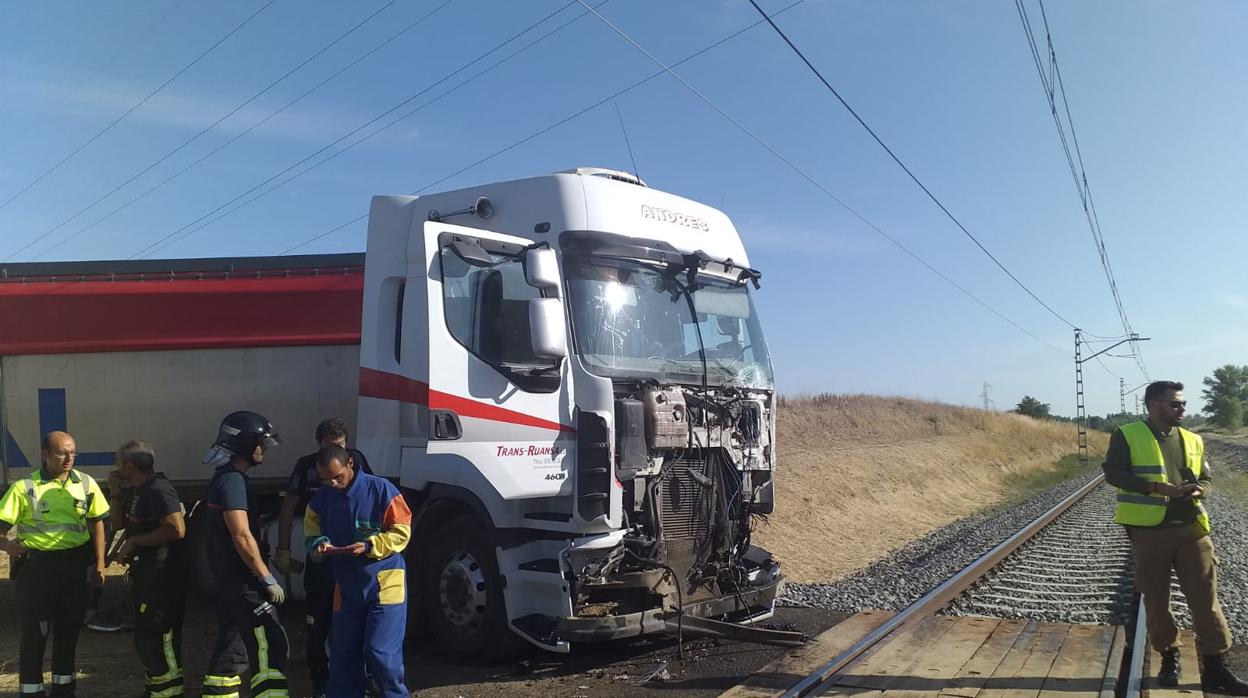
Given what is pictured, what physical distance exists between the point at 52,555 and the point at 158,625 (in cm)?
85

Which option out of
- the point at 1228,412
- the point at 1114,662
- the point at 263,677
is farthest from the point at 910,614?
the point at 1228,412

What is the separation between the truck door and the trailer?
2 cm

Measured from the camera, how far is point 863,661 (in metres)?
6.23

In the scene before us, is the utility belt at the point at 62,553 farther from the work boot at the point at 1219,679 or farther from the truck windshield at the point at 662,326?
the work boot at the point at 1219,679

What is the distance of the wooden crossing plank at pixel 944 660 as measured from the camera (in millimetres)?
5562

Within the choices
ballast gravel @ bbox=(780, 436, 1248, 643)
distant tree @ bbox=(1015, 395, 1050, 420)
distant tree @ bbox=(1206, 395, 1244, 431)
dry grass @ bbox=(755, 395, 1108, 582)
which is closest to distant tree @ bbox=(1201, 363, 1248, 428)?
distant tree @ bbox=(1206, 395, 1244, 431)

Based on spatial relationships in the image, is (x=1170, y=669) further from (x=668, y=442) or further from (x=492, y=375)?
(x=492, y=375)

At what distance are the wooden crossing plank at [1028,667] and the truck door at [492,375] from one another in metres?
3.05

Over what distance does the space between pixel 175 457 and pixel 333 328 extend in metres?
1.82

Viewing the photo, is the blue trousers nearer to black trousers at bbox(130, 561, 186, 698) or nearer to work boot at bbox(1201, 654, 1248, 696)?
black trousers at bbox(130, 561, 186, 698)

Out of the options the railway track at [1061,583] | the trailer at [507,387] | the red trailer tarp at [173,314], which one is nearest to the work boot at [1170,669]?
the railway track at [1061,583]

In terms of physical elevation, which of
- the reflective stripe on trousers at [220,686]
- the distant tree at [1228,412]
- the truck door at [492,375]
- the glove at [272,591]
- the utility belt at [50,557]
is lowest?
the distant tree at [1228,412]

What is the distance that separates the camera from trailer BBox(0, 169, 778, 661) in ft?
20.2

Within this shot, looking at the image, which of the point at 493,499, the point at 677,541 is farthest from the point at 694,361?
the point at 493,499
